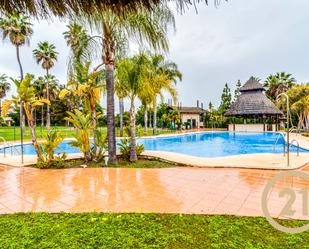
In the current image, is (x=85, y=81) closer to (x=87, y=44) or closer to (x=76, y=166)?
(x=87, y=44)

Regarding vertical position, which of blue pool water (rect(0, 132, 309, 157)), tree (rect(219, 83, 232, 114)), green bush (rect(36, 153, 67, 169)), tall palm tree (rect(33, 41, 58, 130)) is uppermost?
tall palm tree (rect(33, 41, 58, 130))

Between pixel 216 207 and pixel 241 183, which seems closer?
pixel 216 207

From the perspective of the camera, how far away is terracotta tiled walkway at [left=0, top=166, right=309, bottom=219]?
3881 mm

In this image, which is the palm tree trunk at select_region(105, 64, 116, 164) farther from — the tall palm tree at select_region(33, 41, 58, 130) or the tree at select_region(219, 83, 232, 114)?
the tree at select_region(219, 83, 232, 114)

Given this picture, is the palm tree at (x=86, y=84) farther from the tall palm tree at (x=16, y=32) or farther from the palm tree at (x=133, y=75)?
the tall palm tree at (x=16, y=32)

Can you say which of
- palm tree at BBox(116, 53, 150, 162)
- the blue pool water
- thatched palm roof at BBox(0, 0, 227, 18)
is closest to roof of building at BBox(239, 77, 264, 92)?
the blue pool water

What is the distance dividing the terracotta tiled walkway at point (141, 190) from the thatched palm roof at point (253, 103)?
880 inches

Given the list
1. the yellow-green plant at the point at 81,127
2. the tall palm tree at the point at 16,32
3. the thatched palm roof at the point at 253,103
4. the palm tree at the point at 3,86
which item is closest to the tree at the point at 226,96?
the thatched palm roof at the point at 253,103

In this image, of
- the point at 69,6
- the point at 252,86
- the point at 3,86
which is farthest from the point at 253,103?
the point at 3,86

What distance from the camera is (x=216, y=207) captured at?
3.86m

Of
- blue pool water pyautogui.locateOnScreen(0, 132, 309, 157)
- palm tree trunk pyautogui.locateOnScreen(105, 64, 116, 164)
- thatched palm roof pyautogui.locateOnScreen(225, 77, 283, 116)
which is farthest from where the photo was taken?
thatched palm roof pyautogui.locateOnScreen(225, 77, 283, 116)

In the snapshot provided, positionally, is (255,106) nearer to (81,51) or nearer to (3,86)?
(81,51)

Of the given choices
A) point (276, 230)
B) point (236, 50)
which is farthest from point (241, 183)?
point (236, 50)

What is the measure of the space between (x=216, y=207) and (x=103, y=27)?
6.26 meters
